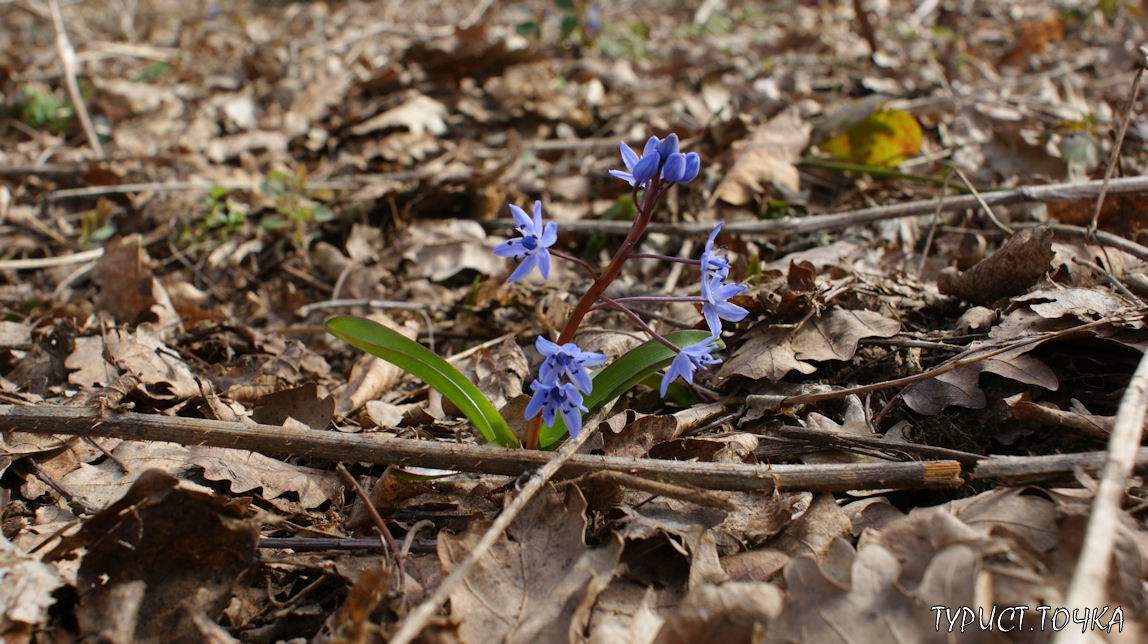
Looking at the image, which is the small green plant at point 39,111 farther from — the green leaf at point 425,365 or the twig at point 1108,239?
the twig at point 1108,239

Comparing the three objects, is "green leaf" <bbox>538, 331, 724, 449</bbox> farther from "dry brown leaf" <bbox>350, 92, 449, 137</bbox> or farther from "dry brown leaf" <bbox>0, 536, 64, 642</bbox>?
"dry brown leaf" <bbox>350, 92, 449, 137</bbox>

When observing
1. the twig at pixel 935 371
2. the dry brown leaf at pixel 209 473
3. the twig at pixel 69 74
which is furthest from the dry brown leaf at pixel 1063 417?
the twig at pixel 69 74

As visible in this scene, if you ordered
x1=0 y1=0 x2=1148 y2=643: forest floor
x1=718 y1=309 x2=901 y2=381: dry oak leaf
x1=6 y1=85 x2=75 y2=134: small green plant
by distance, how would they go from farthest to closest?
x1=6 y1=85 x2=75 y2=134: small green plant → x1=718 y1=309 x2=901 y2=381: dry oak leaf → x1=0 y1=0 x2=1148 y2=643: forest floor

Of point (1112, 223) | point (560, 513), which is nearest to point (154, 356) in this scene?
point (560, 513)

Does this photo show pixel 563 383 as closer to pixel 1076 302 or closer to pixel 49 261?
pixel 1076 302

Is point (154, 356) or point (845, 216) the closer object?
point (154, 356)

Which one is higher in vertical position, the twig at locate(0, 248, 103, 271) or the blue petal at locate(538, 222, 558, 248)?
the blue petal at locate(538, 222, 558, 248)

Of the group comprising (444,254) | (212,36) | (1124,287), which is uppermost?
(212,36)

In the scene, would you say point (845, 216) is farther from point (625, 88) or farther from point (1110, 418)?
point (625, 88)

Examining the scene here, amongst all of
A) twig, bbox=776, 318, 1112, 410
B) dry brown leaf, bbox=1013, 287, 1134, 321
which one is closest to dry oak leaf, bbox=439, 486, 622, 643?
twig, bbox=776, 318, 1112, 410
